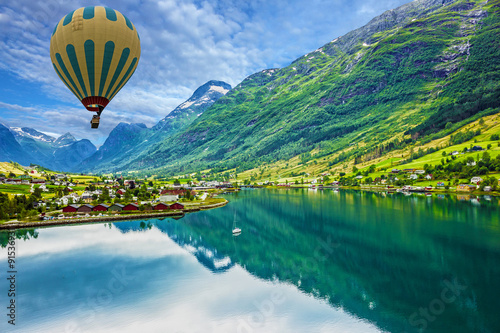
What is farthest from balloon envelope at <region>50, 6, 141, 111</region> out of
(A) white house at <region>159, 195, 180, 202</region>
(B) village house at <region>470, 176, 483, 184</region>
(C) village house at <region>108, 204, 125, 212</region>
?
(B) village house at <region>470, 176, 483, 184</region>

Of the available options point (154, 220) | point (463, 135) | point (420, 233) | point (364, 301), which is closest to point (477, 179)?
point (463, 135)

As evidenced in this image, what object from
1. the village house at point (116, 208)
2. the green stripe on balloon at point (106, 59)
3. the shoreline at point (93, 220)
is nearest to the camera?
the green stripe on balloon at point (106, 59)

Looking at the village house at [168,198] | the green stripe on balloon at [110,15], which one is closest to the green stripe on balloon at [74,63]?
the green stripe on balloon at [110,15]

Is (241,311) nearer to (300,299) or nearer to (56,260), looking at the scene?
(300,299)

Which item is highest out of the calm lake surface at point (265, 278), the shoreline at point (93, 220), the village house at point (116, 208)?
the village house at point (116, 208)

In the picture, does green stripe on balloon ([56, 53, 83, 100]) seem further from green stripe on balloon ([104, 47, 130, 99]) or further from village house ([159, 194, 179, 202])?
village house ([159, 194, 179, 202])

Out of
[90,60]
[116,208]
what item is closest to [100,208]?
[116,208]

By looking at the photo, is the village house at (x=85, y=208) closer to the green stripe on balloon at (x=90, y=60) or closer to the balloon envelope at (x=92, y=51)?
the balloon envelope at (x=92, y=51)

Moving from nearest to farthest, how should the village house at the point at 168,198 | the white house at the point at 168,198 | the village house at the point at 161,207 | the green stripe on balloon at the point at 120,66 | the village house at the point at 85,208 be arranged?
the green stripe on balloon at the point at 120,66 → the village house at the point at 85,208 → the village house at the point at 161,207 → the village house at the point at 168,198 → the white house at the point at 168,198
